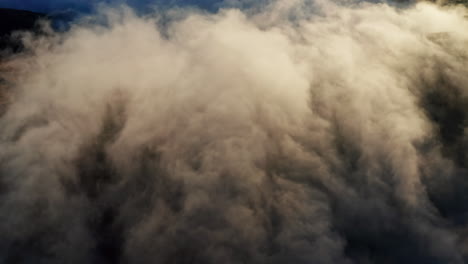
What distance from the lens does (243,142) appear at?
15164 millimetres

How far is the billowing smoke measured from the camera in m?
11.6

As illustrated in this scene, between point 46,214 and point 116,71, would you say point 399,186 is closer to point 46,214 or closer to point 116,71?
point 46,214

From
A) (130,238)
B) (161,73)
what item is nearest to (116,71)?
(161,73)

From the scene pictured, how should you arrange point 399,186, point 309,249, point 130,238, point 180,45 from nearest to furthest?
point 309,249 < point 130,238 < point 399,186 < point 180,45

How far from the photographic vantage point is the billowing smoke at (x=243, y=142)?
11.6 meters

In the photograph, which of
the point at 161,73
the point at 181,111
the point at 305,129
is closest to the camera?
the point at 305,129

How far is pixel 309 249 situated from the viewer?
35.7 ft

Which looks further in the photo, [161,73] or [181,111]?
[161,73]

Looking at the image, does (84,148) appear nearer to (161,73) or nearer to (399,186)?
(161,73)

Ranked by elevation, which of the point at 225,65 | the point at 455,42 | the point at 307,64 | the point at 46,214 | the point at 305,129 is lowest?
the point at 46,214

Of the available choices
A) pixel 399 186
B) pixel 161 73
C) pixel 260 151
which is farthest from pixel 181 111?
pixel 399 186

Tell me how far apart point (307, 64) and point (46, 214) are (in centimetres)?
1646

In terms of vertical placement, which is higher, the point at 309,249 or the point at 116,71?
the point at 116,71

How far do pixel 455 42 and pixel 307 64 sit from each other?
9321mm
